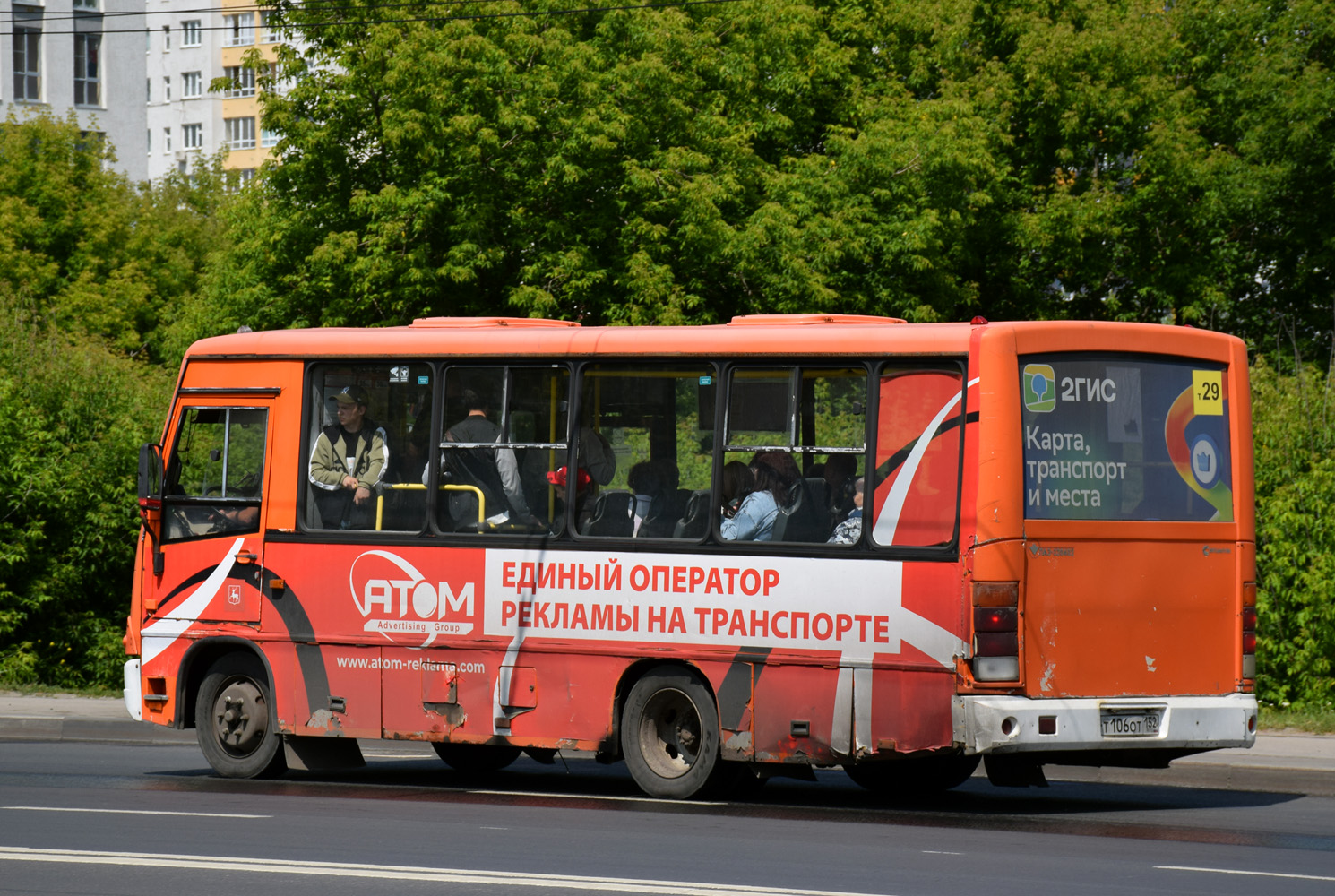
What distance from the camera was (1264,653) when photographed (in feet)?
53.1

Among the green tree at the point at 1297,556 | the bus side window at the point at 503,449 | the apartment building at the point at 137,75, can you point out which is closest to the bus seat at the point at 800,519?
the bus side window at the point at 503,449

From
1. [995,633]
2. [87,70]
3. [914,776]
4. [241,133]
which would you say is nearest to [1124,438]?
[995,633]

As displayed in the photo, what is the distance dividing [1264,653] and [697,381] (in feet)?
25.1

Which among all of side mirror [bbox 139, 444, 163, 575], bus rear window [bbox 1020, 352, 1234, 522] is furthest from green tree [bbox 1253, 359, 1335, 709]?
side mirror [bbox 139, 444, 163, 575]

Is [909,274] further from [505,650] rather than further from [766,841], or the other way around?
[766,841]

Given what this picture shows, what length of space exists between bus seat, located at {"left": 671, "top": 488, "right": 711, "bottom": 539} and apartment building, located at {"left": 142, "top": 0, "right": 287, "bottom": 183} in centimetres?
7865

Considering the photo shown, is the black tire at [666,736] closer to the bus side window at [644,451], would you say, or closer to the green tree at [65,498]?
the bus side window at [644,451]

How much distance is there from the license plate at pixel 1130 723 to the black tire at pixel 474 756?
15.5ft

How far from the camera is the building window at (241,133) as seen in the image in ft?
293

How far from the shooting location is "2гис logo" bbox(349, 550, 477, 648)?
11.5 meters

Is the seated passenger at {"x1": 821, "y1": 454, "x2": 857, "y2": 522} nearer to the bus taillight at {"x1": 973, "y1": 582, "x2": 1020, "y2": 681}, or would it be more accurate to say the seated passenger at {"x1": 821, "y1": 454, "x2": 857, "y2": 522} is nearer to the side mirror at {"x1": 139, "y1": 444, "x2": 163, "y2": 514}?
the bus taillight at {"x1": 973, "y1": 582, "x2": 1020, "y2": 681}

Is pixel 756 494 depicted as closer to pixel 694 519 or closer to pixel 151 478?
pixel 694 519


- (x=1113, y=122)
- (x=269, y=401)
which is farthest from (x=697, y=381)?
(x=1113, y=122)

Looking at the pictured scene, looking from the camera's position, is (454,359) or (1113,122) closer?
(454,359)
